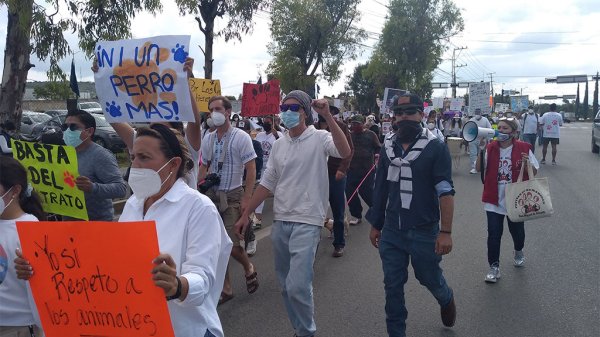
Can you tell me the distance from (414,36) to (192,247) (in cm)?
4282

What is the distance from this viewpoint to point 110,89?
3.99 m

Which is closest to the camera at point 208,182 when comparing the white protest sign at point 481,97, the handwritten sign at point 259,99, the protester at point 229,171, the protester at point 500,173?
the protester at point 229,171

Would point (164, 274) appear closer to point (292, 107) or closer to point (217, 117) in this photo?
point (292, 107)

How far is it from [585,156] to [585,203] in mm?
10639

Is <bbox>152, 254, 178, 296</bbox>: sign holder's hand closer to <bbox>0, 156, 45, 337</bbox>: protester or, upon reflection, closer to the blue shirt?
<bbox>0, 156, 45, 337</bbox>: protester

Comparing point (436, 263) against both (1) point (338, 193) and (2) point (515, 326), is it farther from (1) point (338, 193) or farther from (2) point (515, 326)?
(1) point (338, 193)

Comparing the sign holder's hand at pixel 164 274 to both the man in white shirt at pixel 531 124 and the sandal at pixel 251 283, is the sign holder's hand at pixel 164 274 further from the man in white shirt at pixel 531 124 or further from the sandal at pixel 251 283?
the man in white shirt at pixel 531 124

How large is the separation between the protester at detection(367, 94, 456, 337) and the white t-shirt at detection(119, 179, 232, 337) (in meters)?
2.01

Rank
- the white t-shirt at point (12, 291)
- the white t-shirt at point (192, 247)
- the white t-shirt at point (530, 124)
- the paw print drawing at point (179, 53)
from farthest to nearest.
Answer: the white t-shirt at point (530, 124) → the paw print drawing at point (179, 53) → the white t-shirt at point (12, 291) → the white t-shirt at point (192, 247)

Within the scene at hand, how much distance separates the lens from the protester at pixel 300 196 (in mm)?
3982

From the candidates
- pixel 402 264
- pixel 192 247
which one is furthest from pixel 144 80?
pixel 402 264

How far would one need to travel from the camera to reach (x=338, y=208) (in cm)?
720

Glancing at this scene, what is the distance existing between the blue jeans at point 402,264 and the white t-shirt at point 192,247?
2001mm

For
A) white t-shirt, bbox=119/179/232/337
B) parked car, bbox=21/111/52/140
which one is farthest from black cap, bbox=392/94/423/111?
parked car, bbox=21/111/52/140
